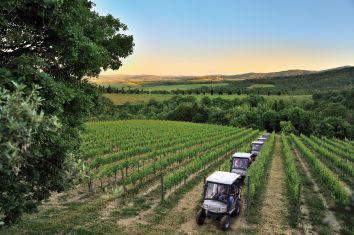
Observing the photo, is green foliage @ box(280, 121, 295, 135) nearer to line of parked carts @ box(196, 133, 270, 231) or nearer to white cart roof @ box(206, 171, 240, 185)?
white cart roof @ box(206, 171, 240, 185)

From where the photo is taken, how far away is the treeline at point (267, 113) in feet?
214

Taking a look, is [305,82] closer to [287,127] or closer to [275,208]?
[287,127]

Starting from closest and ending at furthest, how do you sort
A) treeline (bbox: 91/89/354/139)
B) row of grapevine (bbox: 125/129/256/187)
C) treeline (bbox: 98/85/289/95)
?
row of grapevine (bbox: 125/129/256/187)
treeline (bbox: 91/89/354/139)
treeline (bbox: 98/85/289/95)

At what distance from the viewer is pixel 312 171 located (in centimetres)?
2569

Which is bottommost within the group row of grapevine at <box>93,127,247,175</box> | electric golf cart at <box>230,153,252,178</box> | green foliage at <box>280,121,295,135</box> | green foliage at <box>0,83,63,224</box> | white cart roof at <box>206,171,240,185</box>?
green foliage at <box>280,121,295,135</box>

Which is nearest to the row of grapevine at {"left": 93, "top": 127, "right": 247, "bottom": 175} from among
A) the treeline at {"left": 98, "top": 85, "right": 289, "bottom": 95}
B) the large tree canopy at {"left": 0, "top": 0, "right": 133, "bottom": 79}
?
the large tree canopy at {"left": 0, "top": 0, "right": 133, "bottom": 79}

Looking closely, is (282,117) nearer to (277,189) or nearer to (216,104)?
(216,104)

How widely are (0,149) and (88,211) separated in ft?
33.8

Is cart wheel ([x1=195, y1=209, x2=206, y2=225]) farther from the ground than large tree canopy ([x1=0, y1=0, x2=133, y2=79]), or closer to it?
closer to it

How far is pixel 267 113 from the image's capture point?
82312 mm

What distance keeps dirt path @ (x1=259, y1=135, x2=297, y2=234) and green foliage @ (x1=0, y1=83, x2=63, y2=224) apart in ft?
27.5

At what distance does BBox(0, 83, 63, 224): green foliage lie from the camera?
4.64 meters

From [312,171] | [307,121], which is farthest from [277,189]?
[307,121]

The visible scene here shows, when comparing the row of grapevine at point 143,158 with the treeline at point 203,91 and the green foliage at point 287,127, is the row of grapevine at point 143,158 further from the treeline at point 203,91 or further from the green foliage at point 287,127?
the treeline at point 203,91
